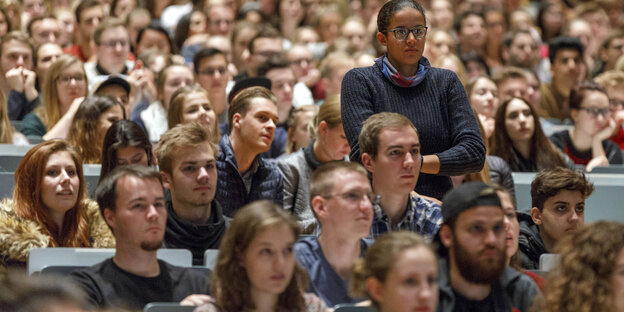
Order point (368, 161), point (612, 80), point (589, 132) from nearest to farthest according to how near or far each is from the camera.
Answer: point (368, 161) → point (589, 132) → point (612, 80)

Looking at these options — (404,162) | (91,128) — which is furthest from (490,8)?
(404,162)

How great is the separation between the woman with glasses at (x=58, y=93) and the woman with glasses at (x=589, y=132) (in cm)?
278

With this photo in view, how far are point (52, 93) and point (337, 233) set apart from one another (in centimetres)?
286

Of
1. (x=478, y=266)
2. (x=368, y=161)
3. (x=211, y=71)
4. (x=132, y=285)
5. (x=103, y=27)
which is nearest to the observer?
(x=478, y=266)

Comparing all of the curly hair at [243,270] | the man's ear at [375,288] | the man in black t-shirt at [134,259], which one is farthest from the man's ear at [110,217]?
the man's ear at [375,288]

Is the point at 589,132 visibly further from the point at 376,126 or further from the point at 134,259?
the point at 134,259

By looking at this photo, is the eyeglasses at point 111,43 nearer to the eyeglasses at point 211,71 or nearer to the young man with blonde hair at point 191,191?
the eyeglasses at point 211,71

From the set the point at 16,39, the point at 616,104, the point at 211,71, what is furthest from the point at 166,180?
the point at 616,104

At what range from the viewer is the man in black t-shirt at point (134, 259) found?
3.14 meters

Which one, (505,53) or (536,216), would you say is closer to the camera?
(536,216)

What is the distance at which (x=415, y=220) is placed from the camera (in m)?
3.49

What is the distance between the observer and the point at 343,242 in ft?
10.8

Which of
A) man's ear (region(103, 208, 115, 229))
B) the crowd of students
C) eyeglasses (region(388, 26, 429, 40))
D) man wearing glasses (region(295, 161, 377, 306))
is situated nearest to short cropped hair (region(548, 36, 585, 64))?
the crowd of students

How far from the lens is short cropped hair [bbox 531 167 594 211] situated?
157 inches
